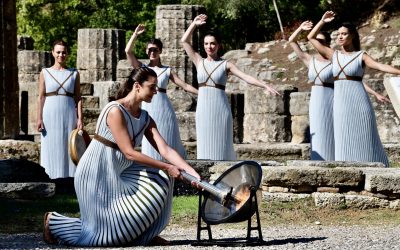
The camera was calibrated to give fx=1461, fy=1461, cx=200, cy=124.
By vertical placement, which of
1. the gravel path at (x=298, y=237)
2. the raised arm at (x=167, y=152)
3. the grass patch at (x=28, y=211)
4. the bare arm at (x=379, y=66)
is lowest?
the grass patch at (x=28, y=211)

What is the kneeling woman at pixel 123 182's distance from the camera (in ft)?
38.5

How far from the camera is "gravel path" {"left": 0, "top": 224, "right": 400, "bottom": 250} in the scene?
11719 millimetres

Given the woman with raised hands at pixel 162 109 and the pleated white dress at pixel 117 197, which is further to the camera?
the woman with raised hands at pixel 162 109

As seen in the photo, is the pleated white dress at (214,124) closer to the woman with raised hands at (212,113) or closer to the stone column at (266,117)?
the woman with raised hands at (212,113)

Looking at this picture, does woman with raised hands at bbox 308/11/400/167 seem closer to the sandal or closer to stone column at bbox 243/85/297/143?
the sandal

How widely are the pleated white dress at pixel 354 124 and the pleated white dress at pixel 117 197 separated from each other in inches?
205

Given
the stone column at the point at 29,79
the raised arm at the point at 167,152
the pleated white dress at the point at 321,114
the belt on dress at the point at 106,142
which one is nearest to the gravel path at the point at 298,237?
the raised arm at the point at 167,152

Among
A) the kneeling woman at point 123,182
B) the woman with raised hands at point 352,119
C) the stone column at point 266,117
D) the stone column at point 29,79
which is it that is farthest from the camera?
the stone column at point 29,79

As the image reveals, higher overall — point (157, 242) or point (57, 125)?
point (57, 125)

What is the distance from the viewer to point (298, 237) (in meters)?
12.6

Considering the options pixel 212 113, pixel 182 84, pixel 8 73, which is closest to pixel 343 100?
pixel 212 113

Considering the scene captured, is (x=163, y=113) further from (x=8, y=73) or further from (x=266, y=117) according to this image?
(x=266, y=117)

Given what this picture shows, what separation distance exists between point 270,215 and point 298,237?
1.94 m

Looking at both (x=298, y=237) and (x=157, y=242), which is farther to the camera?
(x=298, y=237)
